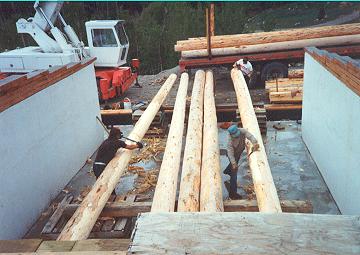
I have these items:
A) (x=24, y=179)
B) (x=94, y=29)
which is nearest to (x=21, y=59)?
(x=94, y=29)

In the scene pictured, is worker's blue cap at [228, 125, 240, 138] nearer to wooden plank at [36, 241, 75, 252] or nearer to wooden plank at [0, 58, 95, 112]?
wooden plank at [0, 58, 95, 112]

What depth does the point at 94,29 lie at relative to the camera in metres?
16.9

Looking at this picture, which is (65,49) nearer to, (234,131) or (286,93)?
(286,93)

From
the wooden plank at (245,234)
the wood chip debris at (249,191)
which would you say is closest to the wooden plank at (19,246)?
the wooden plank at (245,234)

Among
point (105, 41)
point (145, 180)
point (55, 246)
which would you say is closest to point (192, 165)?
point (145, 180)

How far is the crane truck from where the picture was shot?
633 inches

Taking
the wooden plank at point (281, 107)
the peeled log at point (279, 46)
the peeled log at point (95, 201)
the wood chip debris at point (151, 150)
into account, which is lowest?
the wood chip debris at point (151, 150)

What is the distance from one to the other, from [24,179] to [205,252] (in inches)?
204

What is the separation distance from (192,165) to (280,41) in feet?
38.7

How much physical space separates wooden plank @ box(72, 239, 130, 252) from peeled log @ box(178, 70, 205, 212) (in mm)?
1710

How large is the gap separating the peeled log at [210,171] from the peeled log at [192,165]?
9 centimetres

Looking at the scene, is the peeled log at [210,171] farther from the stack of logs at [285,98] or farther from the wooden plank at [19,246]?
the stack of logs at [285,98]

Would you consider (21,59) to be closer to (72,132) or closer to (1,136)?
(72,132)

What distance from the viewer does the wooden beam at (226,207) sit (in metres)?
5.91
